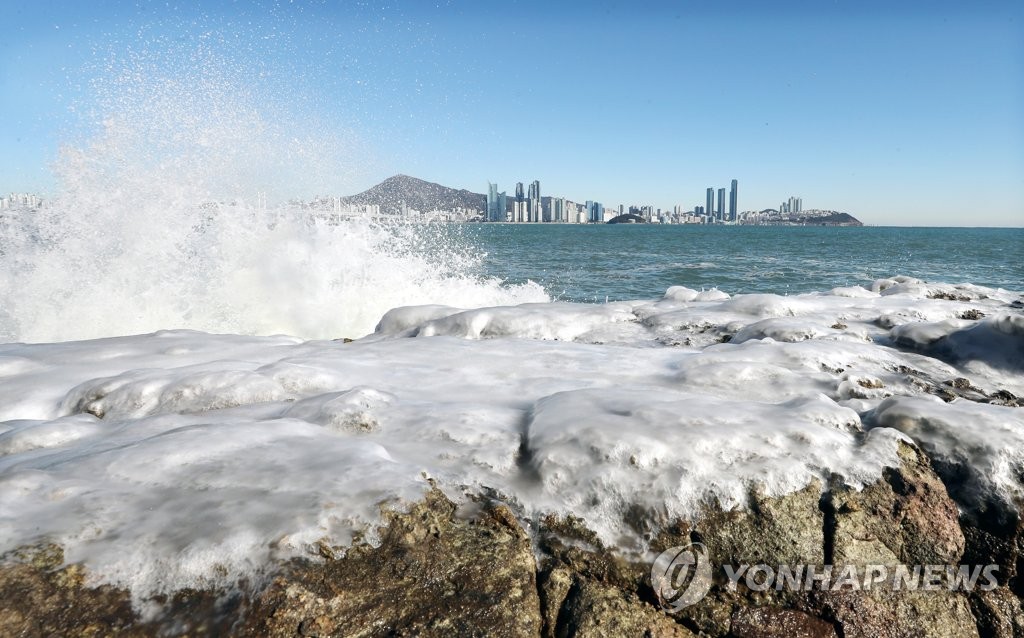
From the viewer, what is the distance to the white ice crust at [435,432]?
1.95 m

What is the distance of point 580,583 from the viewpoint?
195cm

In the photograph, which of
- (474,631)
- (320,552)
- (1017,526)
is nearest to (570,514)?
(474,631)

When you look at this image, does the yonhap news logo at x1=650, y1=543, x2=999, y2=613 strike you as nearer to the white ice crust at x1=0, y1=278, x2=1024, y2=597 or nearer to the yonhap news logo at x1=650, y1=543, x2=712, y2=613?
the yonhap news logo at x1=650, y1=543, x2=712, y2=613

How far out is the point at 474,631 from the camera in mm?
1701

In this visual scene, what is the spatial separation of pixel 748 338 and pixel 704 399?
210cm

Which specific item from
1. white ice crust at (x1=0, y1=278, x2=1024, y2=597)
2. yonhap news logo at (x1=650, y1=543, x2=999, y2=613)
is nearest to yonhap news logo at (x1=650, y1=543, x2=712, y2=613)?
yonhap news logo at (x1=650, y1=543, x2=999, y2=613)

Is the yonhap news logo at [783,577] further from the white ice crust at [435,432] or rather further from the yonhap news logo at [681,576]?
the white ice crust at [435,432]

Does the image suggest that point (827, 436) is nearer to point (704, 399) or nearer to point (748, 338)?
point (704, 399)

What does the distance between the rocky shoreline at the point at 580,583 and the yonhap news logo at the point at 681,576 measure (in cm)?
2

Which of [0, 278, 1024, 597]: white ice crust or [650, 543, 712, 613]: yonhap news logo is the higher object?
[0, 278, 1024, 597]: white ice crust

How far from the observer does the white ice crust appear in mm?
1954

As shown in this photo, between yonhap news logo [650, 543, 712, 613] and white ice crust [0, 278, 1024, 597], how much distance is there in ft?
0.38

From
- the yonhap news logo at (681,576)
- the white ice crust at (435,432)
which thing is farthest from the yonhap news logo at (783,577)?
the white ice crust at (435,432)

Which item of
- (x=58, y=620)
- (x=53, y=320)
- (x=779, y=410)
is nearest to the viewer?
(x=58, y=620)
